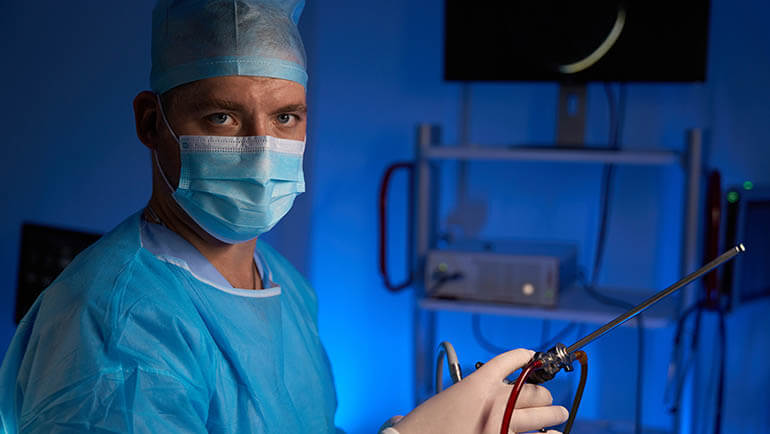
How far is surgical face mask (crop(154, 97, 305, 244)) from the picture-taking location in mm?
1078

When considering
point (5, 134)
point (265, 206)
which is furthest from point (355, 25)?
point (265, 206)

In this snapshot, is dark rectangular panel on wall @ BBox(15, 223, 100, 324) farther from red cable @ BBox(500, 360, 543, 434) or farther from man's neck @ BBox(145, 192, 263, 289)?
red cable @ BBox(500, 360, 543, 434)

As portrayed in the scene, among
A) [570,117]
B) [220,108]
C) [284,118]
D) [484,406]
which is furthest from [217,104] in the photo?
[570,117]

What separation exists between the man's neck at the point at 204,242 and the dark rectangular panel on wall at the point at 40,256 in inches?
39.4

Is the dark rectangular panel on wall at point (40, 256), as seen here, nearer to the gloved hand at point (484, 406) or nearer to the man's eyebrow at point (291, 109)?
the man's eyebrow at point (291, 109)

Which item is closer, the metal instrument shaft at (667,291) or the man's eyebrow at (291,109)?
the metal instrument shaft at (667,291)

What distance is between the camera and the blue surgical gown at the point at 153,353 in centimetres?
88

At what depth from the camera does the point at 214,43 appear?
107 centimetres

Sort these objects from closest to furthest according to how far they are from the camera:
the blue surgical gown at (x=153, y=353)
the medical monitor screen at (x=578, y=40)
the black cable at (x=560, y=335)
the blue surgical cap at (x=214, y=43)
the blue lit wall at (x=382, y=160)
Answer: the blue surgical gown at (x=153, y=353)
the blue surgical cap at (x=214, y=43)
the medical monitor screen at (x=578, y=40)
the blue lit wall at (x=382, y=160)
the black cable at (x=560, y=335)

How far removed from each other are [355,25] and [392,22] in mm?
121

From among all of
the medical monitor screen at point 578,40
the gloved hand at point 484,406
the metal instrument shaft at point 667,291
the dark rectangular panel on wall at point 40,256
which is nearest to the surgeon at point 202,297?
the gloved hand at point 484,406

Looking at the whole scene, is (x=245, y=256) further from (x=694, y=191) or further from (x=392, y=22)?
(x=392, y=22)

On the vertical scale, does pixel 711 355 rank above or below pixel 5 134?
below

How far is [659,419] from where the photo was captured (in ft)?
7.48
